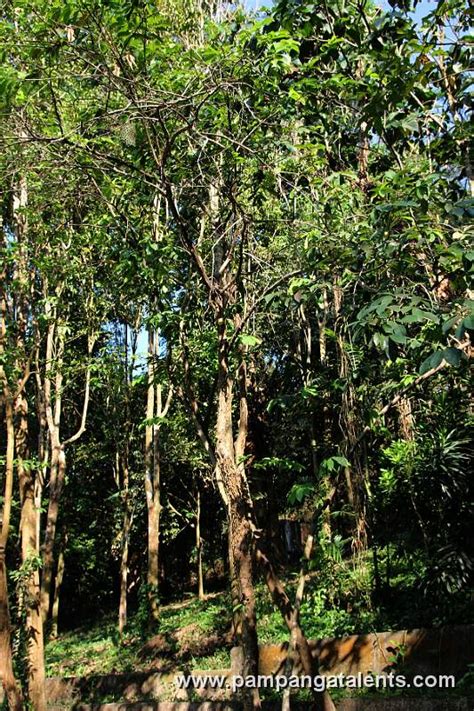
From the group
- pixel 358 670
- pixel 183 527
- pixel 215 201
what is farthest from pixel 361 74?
pixel 183 527

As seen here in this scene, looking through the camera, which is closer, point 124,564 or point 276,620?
point 276,620

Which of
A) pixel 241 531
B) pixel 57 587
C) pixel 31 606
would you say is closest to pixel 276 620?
pixel 31 606

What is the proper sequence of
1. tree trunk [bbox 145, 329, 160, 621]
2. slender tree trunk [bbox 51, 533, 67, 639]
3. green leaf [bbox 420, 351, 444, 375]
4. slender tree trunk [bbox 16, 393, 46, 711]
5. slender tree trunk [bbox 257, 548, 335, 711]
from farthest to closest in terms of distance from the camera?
slender tree trunk [bbox 51, 533, 67, 639] < tree trunk [bbox 145, 329, 160, 621] < slender tree trunk [bbox 16, 393, 46, 711] < slender tree trunk [bbox 257, 548, 335, 711] < green leaf [bbox 420, 351, 444, 375]

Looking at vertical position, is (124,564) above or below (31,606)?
above

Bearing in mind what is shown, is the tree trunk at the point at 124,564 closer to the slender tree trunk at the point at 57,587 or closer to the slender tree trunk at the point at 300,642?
the slender tree trunk at the point at 57,587

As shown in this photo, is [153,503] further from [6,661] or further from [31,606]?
[6,661]

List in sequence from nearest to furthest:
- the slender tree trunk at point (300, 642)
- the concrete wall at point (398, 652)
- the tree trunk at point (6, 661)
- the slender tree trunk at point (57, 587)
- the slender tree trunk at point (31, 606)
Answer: the slender tree trunk at point (300, 642)
the concrete wall at point (398, 652)
the tree trunk at point (6, 661)
the slender tree trunk at point (31, 606)
the slender tree trunk at point (57, 587)

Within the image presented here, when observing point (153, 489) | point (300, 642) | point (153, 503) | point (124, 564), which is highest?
point (153, 489)

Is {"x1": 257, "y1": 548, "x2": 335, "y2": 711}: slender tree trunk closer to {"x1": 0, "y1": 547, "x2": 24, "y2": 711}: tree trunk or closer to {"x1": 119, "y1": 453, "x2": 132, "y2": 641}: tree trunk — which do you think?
{"x1": 0, "y1": 547, "x2": 24, "y2": 711}: tree trunk

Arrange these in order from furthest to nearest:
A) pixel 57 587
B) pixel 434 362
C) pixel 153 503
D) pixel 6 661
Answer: pixel 57 587 → pixel 153 503 → pixel 6 661 → pixel 434 362

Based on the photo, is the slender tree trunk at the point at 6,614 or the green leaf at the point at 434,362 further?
the slender tree trunk at the point at 6,614

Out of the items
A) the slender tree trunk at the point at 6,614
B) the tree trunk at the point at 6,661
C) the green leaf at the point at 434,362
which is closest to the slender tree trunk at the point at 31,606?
the slender tree trunk at the point at 6,614

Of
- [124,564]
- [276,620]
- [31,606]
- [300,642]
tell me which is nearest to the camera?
[300,642]

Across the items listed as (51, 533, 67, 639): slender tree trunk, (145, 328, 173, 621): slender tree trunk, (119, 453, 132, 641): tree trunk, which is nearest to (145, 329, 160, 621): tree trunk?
(145, 328, 173, 621): slender tree trunk
